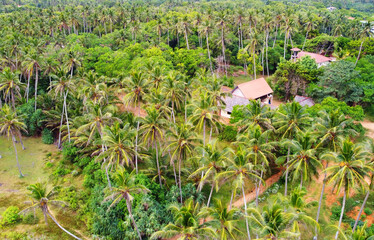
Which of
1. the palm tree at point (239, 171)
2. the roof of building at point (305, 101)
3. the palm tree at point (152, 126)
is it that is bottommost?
the roof of building at point (305, 101)

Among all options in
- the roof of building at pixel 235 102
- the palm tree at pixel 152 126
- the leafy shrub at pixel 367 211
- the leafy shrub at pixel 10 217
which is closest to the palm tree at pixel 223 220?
the palm tree at pixel 152 126

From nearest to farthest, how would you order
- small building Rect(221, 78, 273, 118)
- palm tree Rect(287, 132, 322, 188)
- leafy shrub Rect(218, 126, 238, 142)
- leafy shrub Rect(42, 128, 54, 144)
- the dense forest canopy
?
the dense forest canopy < palm tree Rect(287, 132, 322, 188) < leafy shrub Rect(218, 126, 238, 142) < leafy shrub Rect(42, 128, 54, 144) < small building Rect(221, 78, 273, 118)

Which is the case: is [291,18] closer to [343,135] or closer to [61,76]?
[343,135]

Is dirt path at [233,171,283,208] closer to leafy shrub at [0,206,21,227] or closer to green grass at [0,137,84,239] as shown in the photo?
green grass at [0,137,84,239]

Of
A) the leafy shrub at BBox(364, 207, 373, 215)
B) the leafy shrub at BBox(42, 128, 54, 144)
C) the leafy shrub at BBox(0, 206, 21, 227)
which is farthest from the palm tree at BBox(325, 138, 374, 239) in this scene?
the leafy shrub at BBox(42, 128, 54, 144)

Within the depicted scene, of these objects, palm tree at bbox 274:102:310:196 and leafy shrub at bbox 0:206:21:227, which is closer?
leafy shrub at bbox 0:206:21:227

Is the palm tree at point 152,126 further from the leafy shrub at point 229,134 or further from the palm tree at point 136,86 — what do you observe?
the leafy shrub at point 229,134

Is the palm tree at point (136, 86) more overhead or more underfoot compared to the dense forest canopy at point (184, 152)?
more overhead
